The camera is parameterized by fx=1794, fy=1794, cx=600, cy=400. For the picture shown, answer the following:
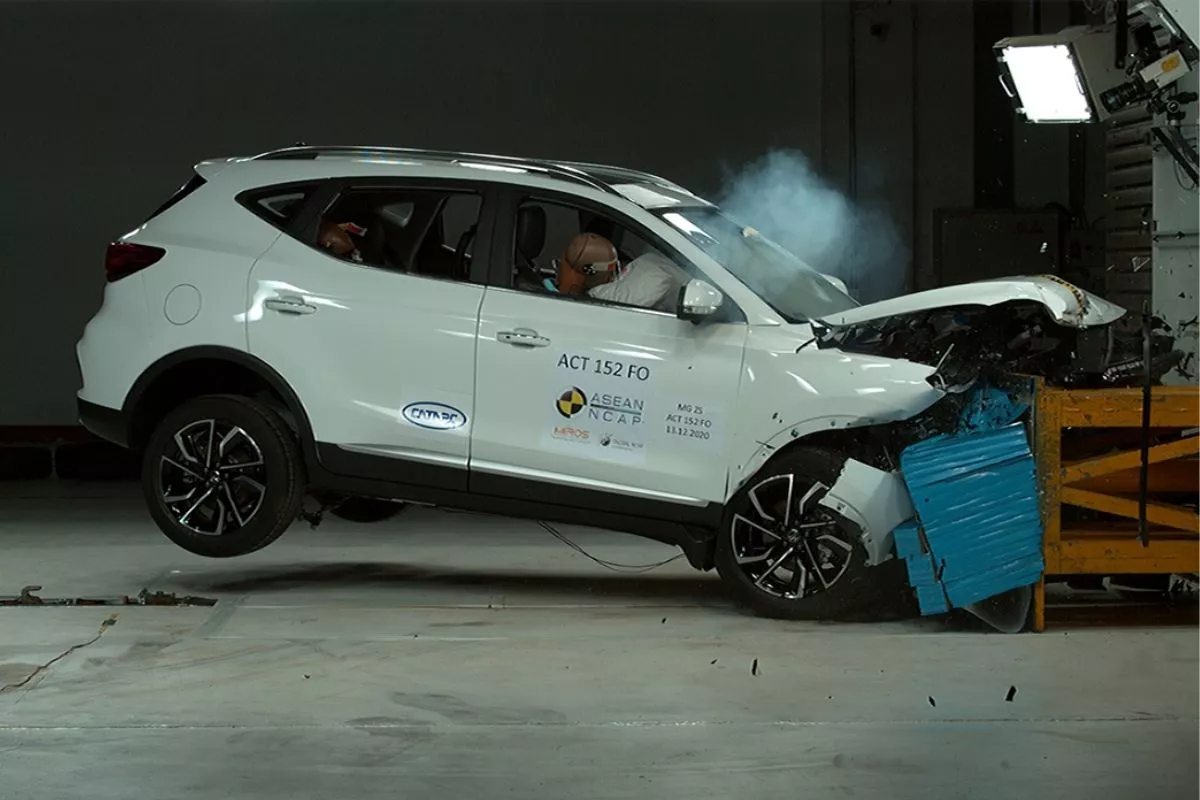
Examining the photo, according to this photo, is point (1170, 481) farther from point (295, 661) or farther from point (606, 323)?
point (295, 661)

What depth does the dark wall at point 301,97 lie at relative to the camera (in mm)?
14352

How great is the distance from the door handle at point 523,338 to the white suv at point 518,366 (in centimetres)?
1

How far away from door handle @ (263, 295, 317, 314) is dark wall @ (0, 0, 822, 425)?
6.91 meters

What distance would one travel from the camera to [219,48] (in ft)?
47.1

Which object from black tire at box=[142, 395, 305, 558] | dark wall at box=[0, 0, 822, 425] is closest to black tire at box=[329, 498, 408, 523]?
black tire at box=[142, 395, 305, 558]

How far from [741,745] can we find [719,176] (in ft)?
31.4

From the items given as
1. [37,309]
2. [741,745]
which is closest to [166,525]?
[741,745]

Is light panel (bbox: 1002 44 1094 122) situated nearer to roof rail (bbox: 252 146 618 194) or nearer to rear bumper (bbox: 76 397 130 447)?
roof rail (bbox: 252 146 618 194)

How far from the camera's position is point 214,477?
7.81 meters

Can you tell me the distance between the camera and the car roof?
7785 mm

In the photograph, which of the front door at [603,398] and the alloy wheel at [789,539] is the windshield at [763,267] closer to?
Result: the front door at [603,398]

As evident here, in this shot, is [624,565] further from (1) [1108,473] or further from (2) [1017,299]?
(2) [1017,299]

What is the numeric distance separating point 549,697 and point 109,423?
2.89 m

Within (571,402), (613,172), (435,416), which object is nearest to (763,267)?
(613,172)
